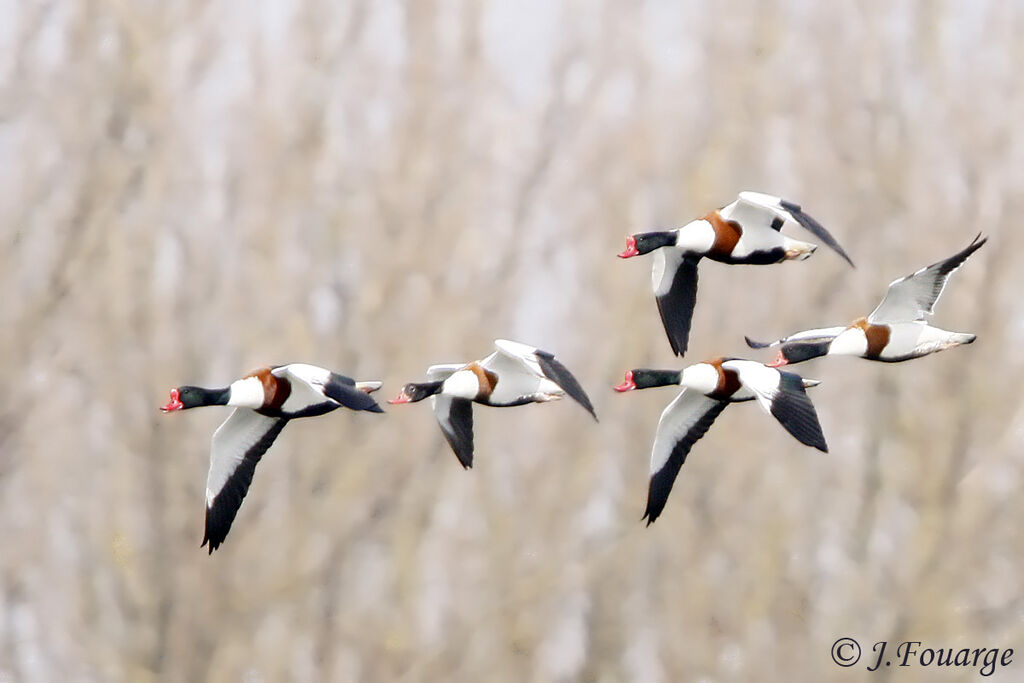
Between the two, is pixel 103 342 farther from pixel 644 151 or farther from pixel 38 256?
pixel 644 151

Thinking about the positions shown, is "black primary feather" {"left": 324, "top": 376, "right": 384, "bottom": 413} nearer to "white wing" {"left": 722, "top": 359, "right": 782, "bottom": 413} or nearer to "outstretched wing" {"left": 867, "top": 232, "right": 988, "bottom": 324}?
"white wing" {"left": 722, "top": 359, "right": 782, "bottom": 413}

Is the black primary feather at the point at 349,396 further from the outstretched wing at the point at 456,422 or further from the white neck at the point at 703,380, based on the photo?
the white neck at the point at 703,380

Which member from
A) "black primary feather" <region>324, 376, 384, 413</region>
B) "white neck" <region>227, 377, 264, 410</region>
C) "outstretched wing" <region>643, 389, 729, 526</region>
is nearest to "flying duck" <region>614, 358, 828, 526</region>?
"outstretched wing" <region>643, 389, 729, 526</region>

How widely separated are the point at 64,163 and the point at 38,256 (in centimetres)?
53

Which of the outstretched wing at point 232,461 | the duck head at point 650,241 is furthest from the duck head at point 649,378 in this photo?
the outstretched wing at point 232,461

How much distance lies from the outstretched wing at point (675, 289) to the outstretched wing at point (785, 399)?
0.33 m

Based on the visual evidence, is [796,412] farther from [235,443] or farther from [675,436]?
[235,443]

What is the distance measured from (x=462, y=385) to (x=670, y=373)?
24.3 inches

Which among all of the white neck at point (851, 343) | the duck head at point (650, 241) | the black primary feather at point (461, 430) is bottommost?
the black primary feather at point (461, 430)

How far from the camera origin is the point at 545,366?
13.8ft

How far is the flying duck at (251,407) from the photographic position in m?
4.12

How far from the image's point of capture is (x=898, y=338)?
15.1 feet

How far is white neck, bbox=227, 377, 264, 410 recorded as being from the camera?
434 cm

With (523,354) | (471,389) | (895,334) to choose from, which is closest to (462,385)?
(471,389)
